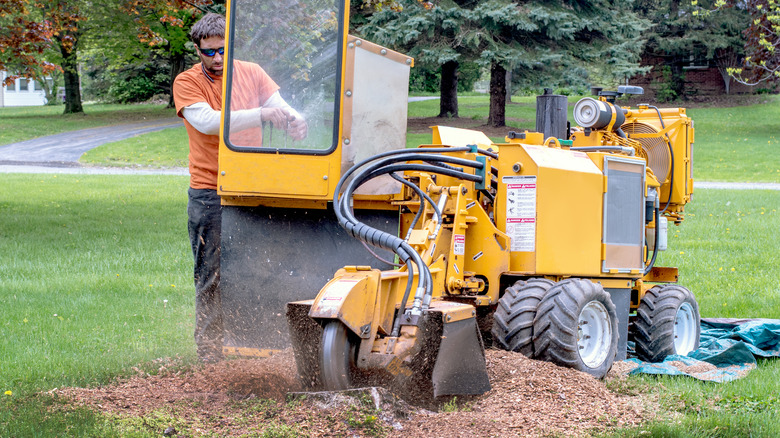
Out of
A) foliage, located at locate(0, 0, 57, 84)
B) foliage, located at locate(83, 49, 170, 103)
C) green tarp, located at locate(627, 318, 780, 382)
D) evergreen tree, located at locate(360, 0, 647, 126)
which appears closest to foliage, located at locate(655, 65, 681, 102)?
evergreen tree, located at locate(360, 0, 647, 126)

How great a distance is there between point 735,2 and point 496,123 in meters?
16.6

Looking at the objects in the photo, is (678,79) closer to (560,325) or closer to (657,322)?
(657,322)

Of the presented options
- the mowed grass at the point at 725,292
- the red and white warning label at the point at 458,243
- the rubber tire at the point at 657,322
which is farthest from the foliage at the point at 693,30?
the red and white warning label at the point at 458,243

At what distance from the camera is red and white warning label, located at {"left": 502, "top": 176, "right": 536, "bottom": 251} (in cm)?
520

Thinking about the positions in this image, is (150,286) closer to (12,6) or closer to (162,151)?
(12,6)

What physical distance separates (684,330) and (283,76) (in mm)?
3666

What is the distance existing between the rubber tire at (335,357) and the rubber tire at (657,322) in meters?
2.99

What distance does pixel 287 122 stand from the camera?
517 cm

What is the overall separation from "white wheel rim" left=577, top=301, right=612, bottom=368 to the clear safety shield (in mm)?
1862

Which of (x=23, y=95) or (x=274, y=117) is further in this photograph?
(x=23, y=95)

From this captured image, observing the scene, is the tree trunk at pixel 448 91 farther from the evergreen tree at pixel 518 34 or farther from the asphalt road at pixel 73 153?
the asphalt road at pixel 73 153

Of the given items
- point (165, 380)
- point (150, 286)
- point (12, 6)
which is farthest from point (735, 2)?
point (165, 380)

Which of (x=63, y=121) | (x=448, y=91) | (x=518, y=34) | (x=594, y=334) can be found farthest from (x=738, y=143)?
(x=594, y=334)

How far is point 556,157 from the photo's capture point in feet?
17.7
